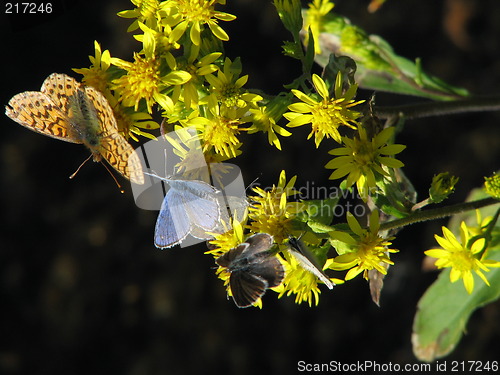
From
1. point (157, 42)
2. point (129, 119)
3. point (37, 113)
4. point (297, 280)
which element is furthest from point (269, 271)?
point (37, 113)

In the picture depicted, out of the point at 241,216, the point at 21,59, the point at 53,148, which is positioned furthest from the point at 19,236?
the point at 241,216

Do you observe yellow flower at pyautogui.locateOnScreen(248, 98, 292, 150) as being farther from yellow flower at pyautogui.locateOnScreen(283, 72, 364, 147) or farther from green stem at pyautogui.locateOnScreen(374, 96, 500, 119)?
green stem at pyautogui.locateOnScreen(374, 96, 500, 119)

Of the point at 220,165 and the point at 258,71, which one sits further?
the point at 258,71

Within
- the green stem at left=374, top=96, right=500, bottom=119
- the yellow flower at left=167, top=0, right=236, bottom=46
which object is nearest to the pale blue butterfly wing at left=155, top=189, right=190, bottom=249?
the yellow flower at left=167, top=0, right=236, bottom=46

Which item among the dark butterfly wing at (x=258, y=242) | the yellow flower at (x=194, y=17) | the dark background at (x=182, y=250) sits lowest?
the dark background at (x=182, y=250)

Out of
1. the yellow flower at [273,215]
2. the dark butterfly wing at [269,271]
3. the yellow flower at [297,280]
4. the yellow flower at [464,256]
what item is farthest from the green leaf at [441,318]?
the dark butterfly wing at [269,271]

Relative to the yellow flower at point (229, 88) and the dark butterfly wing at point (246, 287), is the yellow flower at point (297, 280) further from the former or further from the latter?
the yellow flower at point (229, 88)

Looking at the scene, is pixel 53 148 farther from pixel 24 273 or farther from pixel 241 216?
pixel 241 216
